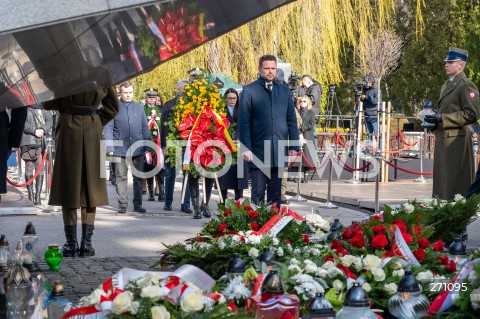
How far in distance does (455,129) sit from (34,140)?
7.43m

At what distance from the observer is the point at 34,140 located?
16.4 m

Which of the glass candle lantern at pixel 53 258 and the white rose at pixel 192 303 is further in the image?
the glass candle lantern at pixel 53 258

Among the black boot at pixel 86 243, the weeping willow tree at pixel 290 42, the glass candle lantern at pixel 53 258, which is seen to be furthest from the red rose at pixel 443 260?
the weeping willow tree at pixel 290 42

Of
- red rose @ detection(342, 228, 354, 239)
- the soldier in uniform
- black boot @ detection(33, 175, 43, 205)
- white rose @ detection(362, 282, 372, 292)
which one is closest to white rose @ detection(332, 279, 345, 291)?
white rose @ detection(362, 282, 372, 292)

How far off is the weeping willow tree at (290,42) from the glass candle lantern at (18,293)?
71.5ft

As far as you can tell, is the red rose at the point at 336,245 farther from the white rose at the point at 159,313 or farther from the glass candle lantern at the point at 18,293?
the white rose at the point at 159,313

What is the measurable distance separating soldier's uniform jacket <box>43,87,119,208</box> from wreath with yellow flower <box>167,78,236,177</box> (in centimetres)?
439

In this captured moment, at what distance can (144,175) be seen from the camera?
16.5m

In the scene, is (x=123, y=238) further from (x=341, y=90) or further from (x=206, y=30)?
(x=341, y=90)

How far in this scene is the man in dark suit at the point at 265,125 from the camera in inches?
447

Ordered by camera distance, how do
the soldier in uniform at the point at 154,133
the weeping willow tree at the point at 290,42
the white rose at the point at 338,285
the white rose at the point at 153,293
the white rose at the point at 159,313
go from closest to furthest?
the white rose at the point at 159,313 < the white rose at the point at 153,293 < the white rose at the point at 338,285 < the soldier in uniform at the point at 154,133 < the weeping willow tree at the point at 290,42

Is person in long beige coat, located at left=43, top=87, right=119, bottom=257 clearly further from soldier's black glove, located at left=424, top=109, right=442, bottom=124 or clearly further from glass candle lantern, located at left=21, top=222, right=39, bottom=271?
soldier's black glove, located at left=424, top=109, right=442, bottom=124

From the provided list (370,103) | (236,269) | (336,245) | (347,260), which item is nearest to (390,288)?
(347,260)

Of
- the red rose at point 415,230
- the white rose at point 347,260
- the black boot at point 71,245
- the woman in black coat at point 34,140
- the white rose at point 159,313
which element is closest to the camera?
the white rose at point 159,313
